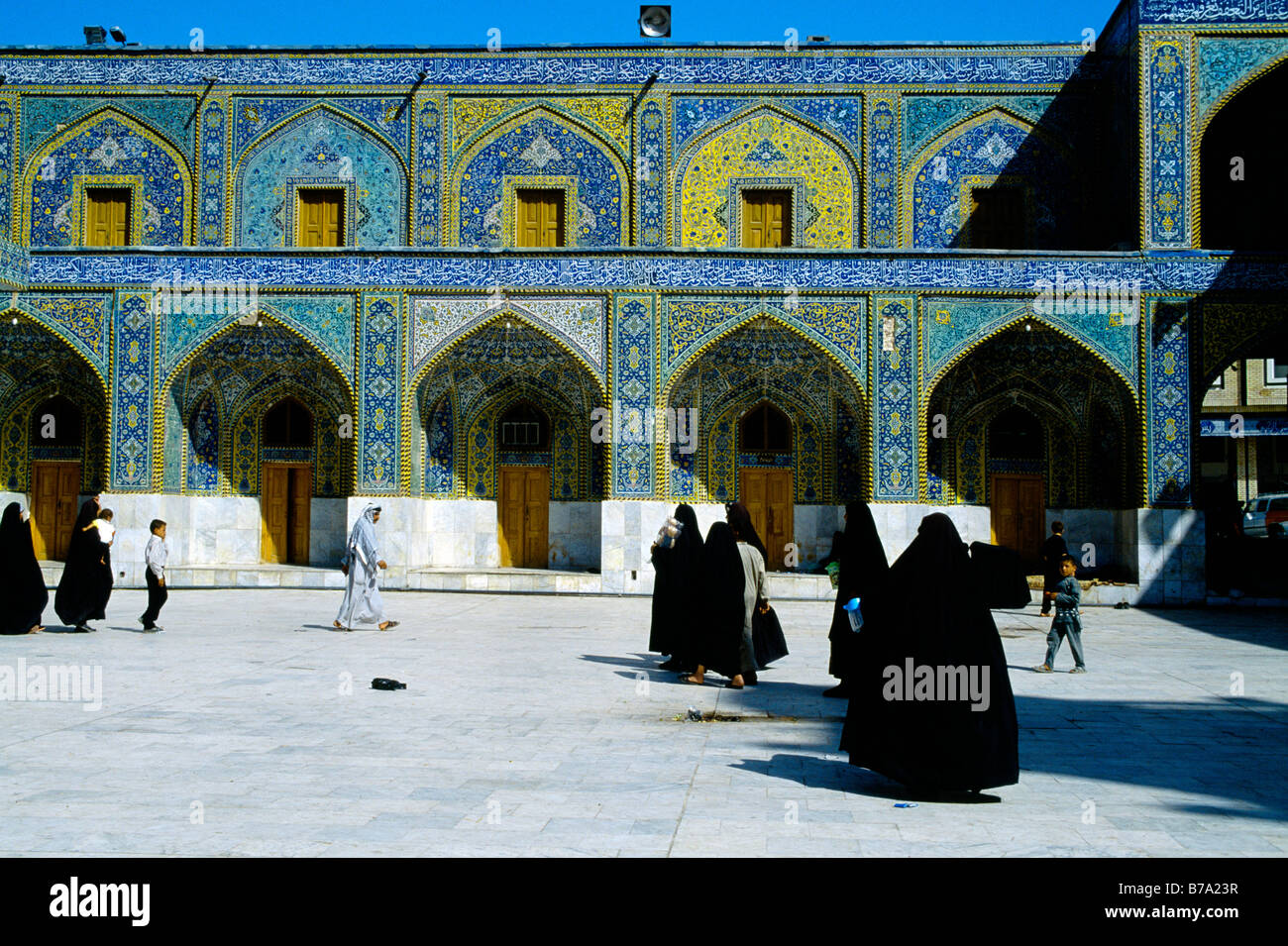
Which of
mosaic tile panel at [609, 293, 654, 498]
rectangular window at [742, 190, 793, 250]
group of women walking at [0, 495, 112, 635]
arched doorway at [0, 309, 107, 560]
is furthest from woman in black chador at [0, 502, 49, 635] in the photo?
rectangular window at [742, 190, 793, 250]

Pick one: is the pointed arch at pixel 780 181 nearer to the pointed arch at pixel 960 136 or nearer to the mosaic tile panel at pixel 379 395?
the pointed arch at pixel 960 136

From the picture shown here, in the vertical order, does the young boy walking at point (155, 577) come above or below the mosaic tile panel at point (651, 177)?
below

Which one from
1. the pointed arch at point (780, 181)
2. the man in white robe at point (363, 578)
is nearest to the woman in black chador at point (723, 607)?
the man in white robe at point (363, 578)

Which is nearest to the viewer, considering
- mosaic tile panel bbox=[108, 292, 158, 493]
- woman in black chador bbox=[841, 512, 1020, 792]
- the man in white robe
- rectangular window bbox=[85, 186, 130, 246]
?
woman in black chador bbox=[841, 512, 1020, 792]

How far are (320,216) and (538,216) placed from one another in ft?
11.6

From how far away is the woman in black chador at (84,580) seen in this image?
10.5 m

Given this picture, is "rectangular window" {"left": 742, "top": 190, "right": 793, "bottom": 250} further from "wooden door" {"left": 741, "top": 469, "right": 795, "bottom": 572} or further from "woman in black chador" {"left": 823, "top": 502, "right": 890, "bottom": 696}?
"woman in black chador" {"left": 823, "top": 502, "right": 890, "bottom": 696}

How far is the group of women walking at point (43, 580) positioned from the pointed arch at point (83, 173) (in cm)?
820

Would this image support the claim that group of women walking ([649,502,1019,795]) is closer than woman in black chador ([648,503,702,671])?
Yes

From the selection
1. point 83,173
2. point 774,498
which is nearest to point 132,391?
point 83,173

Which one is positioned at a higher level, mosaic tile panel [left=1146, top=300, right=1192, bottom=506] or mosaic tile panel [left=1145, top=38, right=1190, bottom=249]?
mosaic tile panel [left=1145, top=38, right=1190, bottom=249]

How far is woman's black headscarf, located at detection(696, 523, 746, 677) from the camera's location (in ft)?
25.1

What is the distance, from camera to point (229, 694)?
283 inches

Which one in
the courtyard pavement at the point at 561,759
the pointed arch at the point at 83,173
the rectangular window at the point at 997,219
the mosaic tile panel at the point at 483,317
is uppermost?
the pointed arch at the point at 83,173
